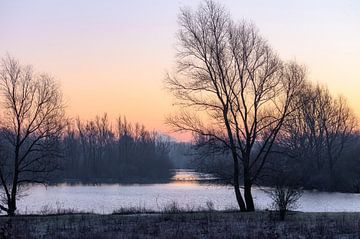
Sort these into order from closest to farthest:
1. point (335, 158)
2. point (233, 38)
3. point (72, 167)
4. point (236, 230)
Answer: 1. point (236, 230)
2. point (233, 38)
3. point (335, 158)
4. point (72, 167)

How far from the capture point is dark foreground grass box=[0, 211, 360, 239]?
14723mm

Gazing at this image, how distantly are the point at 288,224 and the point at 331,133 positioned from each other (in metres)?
50.8

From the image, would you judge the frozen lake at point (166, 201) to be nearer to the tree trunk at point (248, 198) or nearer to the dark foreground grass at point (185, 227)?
the tree trunk at point (248, 198)

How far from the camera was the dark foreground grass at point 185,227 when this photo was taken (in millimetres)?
14723

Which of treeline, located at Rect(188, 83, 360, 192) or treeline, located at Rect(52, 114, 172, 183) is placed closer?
treeline, located at Rect(188, 83, 360, 192)

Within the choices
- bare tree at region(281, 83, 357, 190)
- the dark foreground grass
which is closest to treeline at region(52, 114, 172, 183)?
bare tree at region(281, 83, 357, 190)

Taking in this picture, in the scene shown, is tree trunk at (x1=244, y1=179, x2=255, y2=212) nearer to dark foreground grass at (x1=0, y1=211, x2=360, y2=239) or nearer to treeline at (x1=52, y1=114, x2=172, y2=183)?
dark foreground grass at (x1=0, y1=211, x2=360, y2=239)

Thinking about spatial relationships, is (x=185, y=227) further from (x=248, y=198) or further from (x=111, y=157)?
(x=111, y=157)

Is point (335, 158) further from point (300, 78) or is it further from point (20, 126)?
point (20, 126)

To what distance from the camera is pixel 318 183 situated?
58.7 meters

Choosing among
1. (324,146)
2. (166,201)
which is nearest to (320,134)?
(324,146)

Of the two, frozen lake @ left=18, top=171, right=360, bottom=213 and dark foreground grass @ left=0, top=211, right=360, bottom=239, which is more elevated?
dark foreground grass @ left=0, top=211, right=360, bottom=239


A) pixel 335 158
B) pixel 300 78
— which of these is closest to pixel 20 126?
pixel 300 78

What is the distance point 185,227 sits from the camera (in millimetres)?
16531
